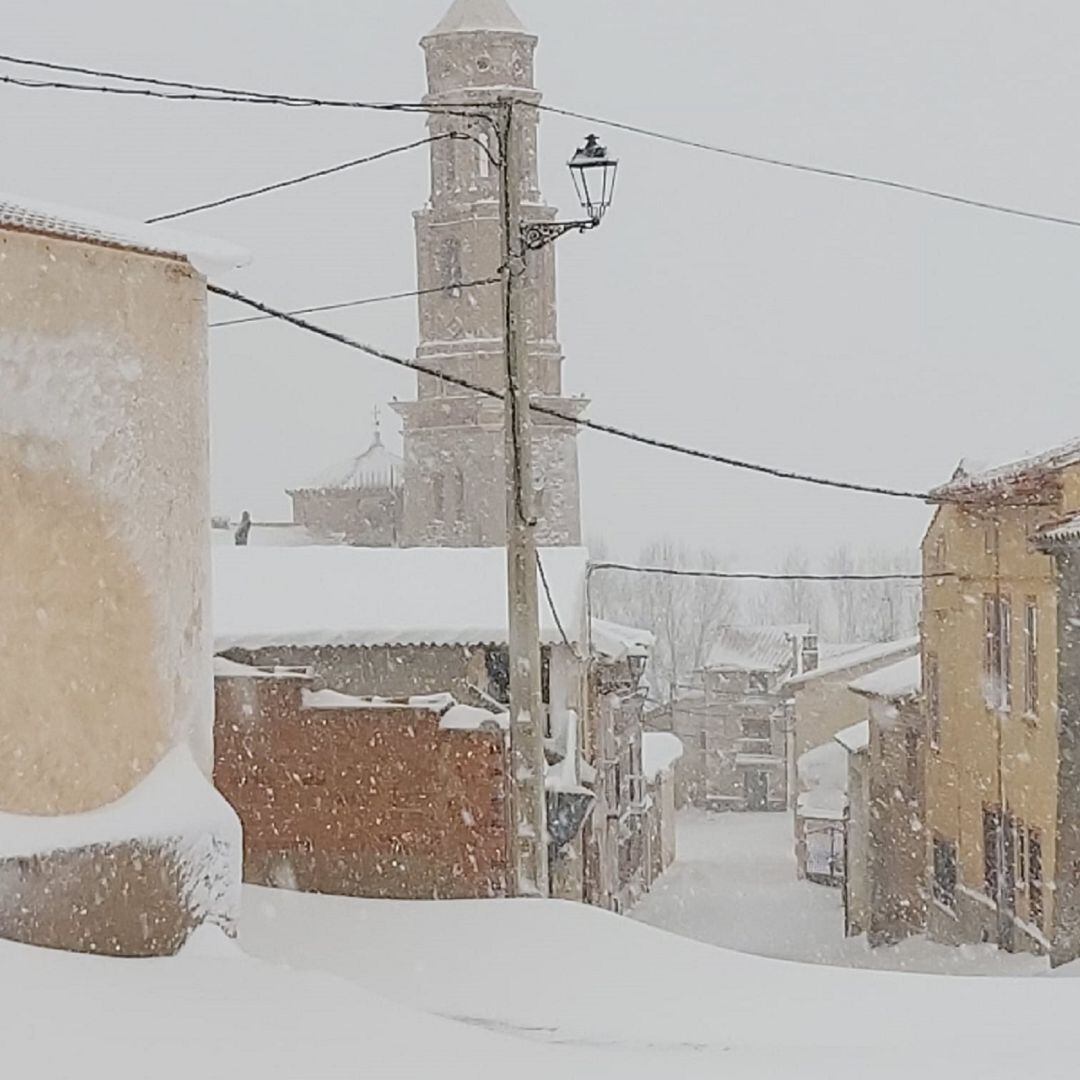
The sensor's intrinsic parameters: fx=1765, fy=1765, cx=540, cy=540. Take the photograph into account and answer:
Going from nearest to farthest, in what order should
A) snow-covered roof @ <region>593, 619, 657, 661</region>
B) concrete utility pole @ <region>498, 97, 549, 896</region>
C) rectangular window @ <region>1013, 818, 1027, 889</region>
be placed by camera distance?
1. concrete utility pole @ <region>498, 97, 549, 896</region>
2. rectangular window @ <region>1013, 818, 1027, 889</region>
3. snow-covered roof @ <region>593, 619, 657, 661</region>

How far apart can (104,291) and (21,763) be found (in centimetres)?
189

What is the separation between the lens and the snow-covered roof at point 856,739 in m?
27.8

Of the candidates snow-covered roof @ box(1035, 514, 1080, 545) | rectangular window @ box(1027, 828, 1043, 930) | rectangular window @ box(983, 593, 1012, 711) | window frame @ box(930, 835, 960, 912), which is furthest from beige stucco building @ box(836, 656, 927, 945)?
snow-covered roof @ box(1035, 514, 1080, 545)

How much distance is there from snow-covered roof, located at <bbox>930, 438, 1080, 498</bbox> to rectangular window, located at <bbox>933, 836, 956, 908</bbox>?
4743 millimetres

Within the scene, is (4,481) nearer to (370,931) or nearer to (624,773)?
(370,931)

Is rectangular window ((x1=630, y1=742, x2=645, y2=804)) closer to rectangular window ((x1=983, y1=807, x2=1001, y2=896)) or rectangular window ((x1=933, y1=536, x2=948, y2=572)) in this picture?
rectangular window ((x1=933, y1=536, x2=948, y2=572))

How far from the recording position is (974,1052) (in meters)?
6.90

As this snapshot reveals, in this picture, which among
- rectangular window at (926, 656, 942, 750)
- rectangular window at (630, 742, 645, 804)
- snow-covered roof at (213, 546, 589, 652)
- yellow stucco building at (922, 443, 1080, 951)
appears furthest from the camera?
rectangular window at (630, 742, 645, 804)

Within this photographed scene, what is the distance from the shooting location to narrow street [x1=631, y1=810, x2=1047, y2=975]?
71.9 feet

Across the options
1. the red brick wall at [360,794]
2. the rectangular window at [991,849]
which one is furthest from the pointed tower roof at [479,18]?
the red brick wall at [360,794]

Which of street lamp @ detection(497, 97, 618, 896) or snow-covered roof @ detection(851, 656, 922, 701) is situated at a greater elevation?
street lamp @ detection(497, 97, 618, 896)

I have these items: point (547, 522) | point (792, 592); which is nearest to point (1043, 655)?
point (547, 522)

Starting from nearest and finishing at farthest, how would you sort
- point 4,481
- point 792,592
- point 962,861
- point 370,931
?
point 4,481 → point 370,931 → point 962,861 → point 792,592

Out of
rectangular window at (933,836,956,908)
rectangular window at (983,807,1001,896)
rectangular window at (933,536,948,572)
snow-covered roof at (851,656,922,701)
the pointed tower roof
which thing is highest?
the pointed tower roof
